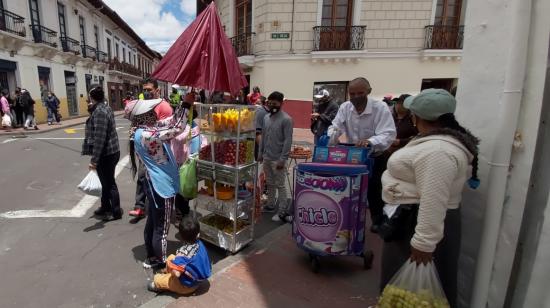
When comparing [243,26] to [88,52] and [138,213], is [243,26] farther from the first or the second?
[88,52]

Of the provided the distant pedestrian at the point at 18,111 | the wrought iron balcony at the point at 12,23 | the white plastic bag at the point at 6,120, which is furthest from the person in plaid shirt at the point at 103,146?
the wrought iron balcony at the point at 12,23

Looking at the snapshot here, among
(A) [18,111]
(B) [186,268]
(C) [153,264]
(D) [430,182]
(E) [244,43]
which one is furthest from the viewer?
(E) [244,43]

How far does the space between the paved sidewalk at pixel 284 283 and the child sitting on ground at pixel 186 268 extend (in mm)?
97

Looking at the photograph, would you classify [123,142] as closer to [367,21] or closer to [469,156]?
[367,21]

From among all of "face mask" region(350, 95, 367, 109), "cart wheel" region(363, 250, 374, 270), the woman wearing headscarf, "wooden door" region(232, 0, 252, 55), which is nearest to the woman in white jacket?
"cart wheel" region(363, 250, 374, 270)

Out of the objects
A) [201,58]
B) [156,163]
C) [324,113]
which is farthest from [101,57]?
[156,163]

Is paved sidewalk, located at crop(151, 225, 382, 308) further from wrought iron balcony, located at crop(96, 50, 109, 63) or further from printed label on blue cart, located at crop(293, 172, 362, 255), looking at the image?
wrought iron balcony, located at crop(96, 50, 109, 63)

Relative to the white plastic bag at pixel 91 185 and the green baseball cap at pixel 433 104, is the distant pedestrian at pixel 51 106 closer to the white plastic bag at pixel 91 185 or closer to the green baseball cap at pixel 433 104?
the white plastic bag at pixel 91 185

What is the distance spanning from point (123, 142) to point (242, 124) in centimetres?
964

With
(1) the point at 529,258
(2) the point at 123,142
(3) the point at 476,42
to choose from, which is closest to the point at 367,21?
(2) the point at 123,142

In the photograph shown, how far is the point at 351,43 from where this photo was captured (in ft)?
41.7

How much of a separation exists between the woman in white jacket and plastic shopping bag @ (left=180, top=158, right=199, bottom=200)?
7.41 feet

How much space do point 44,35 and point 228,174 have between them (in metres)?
20.2

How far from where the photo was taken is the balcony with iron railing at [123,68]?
2919 cm
